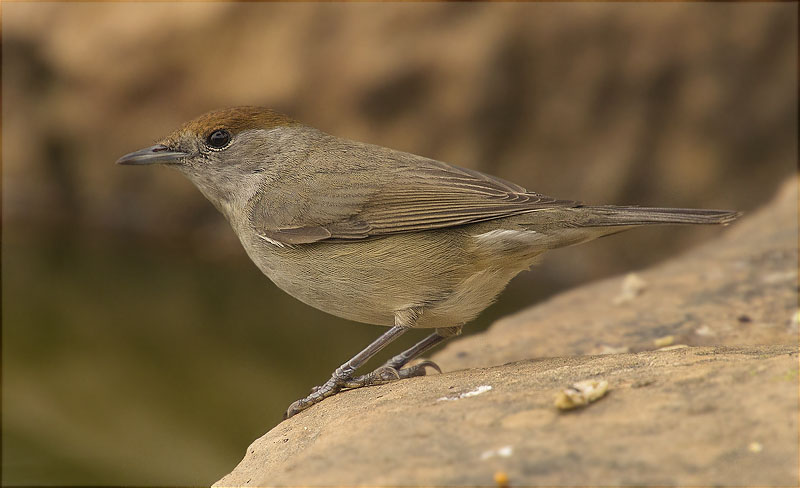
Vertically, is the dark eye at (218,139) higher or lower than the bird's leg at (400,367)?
higher

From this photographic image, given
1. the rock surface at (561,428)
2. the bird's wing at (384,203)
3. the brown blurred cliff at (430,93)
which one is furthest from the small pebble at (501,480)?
the brown blurred cliff at (430,93)

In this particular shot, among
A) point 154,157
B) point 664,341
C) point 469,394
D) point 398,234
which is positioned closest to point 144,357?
point 154,157

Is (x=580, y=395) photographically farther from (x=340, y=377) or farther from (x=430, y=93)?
(x=430, y=93)

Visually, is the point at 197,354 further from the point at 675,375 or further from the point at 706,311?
the point at 675,375

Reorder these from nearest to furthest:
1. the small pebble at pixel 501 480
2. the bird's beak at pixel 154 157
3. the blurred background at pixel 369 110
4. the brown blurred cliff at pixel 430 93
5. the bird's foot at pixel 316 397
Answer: the small pebble at pixel 501 480
the bird's foot at pixel 316 397
the bird's beak at pixel 154 157
the blurred background at pixel 369 110
the brown blurred cliff at pixel 430 93

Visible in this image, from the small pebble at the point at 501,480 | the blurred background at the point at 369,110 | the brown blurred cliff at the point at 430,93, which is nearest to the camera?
the small pebble at the point at 501,480

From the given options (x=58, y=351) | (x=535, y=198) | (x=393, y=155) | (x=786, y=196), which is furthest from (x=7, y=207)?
(x=786, y=196)

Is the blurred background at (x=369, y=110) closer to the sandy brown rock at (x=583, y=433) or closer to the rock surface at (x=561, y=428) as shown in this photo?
the rock surface at (x=561, y=428)
